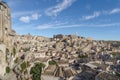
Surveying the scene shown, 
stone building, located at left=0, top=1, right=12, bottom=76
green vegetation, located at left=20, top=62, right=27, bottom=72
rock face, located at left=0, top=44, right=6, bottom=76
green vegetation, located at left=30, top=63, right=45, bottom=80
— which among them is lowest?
green vegetation, located at left=30, top=63, right=45, bottom=80

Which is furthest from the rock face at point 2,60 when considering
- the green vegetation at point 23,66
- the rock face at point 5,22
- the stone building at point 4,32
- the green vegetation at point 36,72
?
the green vegetation at point 36,72

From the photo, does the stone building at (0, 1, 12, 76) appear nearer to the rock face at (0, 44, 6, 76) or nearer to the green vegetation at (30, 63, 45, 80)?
the rock face at (0, 44, 6, 76)

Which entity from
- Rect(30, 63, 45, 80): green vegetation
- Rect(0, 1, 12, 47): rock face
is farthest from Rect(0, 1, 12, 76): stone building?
Rect(30, 63, 45, 80): green vegetation

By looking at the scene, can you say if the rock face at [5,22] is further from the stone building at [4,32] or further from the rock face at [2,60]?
the rock face at [2,60]

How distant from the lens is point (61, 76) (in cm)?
4412

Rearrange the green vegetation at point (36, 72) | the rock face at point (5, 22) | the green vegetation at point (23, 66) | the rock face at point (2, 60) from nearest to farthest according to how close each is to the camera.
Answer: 1. the rock face at point (2, 60)
2. the green vegetation at point (36, 72)
3. the green vegetation at point (23, 66)
4. the rock face at point (5, 22)

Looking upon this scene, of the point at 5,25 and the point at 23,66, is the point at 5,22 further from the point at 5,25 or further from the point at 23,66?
the point at 23,66

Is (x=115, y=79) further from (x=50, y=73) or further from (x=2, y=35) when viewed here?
(x=2, y=35)

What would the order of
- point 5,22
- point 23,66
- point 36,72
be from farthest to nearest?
point 5,22 < point 36,72 < point 23,66

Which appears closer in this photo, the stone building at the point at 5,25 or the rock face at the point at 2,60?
the rock face at the point at 2,60

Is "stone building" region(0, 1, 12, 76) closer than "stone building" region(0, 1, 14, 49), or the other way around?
"stone building" region(0, 1, 12, 76)

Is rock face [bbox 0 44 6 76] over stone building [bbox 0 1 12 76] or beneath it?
beneath

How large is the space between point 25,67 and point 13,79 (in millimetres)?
6282

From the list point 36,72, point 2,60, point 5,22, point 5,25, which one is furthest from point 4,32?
point 36,72
